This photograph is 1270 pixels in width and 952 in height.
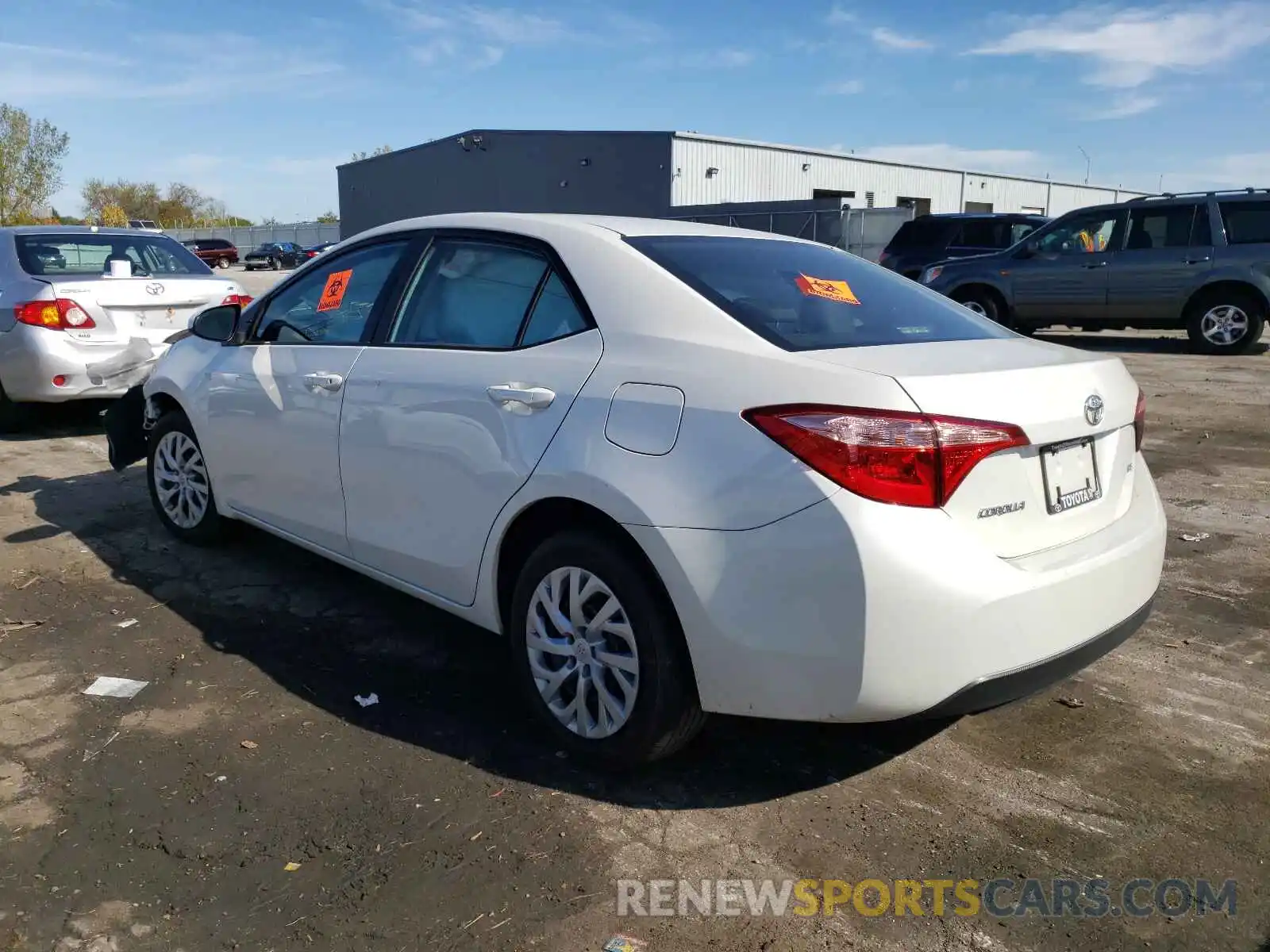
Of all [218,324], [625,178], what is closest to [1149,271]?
[218,324]

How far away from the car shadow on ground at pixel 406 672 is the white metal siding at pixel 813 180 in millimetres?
30890

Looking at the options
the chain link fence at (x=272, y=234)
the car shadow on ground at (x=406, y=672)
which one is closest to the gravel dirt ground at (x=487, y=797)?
the car shadow on ground at (x=406, y=672)

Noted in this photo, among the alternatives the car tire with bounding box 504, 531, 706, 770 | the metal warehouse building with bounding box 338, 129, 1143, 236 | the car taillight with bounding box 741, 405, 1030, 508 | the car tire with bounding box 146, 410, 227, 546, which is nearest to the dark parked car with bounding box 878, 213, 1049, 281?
the metal warehouse building with bounding box 338, 129, 1143, 236

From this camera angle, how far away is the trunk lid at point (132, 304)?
24.2 feet

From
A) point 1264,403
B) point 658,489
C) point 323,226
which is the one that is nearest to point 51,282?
point 658,489

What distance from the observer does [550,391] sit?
3064 millimetres

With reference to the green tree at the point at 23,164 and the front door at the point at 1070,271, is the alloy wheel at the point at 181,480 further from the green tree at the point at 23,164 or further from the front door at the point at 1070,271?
the green tree at the point at 23,164

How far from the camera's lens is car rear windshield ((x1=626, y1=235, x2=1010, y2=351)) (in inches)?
117

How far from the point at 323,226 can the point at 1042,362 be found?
202 ft

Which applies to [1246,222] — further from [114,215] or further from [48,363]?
[114,215]

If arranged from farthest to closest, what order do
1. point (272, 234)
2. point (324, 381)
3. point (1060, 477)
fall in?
1. point (272, 234)
2. point (324, 381)
3. point (1060, 477)

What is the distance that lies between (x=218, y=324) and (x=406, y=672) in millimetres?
2007

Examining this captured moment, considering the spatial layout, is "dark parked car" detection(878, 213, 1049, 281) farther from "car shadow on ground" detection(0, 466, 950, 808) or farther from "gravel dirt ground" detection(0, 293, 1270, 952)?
"car shadow on ground" detection(0, 466, 950, 808)

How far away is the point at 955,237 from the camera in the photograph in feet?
54.4
